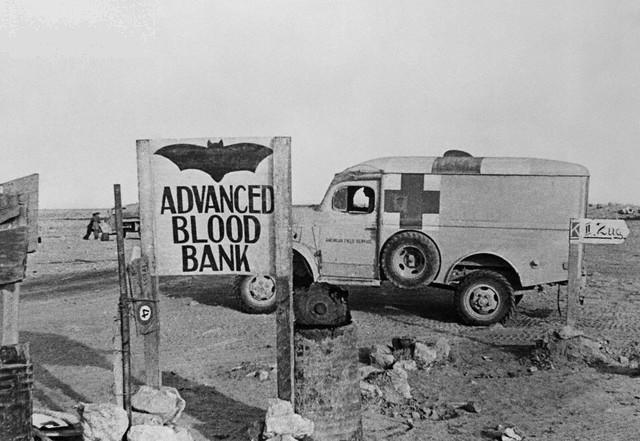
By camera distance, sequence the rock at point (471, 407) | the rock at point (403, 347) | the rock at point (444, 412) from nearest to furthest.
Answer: the rock at point (444, 412) < the rock at point (471, 407) < the rock at point (403, 347)

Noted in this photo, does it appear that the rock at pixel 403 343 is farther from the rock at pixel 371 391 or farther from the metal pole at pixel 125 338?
the metal pole at pixel 125 338

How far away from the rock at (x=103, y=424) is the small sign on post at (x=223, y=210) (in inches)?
31.2

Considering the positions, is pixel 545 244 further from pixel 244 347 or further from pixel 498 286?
pixel 244 347

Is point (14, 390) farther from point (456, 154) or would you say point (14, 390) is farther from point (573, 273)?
point (456, 154)

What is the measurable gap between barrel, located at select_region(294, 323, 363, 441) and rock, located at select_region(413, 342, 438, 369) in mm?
2951

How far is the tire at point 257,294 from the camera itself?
12.2 m

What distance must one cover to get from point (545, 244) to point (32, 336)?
7.87m

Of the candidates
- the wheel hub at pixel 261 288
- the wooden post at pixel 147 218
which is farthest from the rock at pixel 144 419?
the wheel hub at pixel 261 288

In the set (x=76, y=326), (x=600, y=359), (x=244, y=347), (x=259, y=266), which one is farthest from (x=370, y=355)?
(x=76, y=326)

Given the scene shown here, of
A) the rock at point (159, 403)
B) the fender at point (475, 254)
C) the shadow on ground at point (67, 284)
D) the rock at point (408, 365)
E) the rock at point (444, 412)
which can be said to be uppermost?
the fender at point (475, 254)

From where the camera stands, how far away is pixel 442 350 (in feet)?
30.8

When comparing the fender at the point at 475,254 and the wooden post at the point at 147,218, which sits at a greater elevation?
the wooden post at the point at 147,218

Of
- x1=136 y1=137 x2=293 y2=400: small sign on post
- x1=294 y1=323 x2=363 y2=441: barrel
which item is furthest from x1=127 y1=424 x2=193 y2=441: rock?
x1=294 y1=323 x2=363 y2=441: barrel

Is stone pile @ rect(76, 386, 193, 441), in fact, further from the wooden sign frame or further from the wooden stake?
the wooden sign frame
